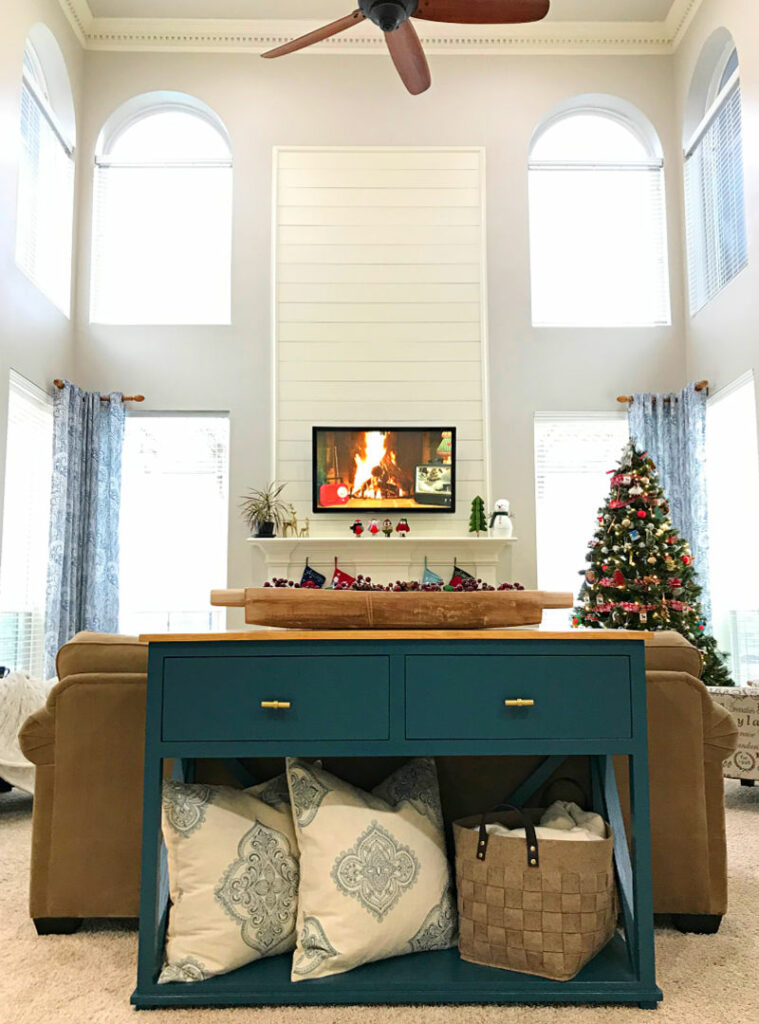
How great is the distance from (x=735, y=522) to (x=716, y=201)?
242cm

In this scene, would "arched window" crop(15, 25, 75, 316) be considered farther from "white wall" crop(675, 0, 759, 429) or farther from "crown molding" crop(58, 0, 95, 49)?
"white wall" crop(675, 0, 759, 429)

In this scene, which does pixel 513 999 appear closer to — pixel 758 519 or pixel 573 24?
pixel 758 519

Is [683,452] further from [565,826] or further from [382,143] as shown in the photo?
[565,826]

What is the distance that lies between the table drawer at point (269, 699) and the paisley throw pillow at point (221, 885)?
8.9 inches

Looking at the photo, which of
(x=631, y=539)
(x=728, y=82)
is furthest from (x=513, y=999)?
(x=728, y=82)

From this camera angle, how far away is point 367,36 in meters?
7.25

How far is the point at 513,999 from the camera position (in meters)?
2.03

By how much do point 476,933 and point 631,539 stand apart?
4.09 metres

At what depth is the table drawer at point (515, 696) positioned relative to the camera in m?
2.10

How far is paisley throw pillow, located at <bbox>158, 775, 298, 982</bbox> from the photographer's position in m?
Result: 2.09

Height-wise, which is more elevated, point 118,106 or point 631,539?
point 118,106

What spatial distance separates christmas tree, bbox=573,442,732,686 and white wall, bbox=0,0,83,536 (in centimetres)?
384

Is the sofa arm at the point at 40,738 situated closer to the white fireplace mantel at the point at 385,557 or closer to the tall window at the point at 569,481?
the white fireplace mantel at the point at 385,557

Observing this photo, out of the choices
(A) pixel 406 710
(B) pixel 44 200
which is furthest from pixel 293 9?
(A) pixel 406 710
